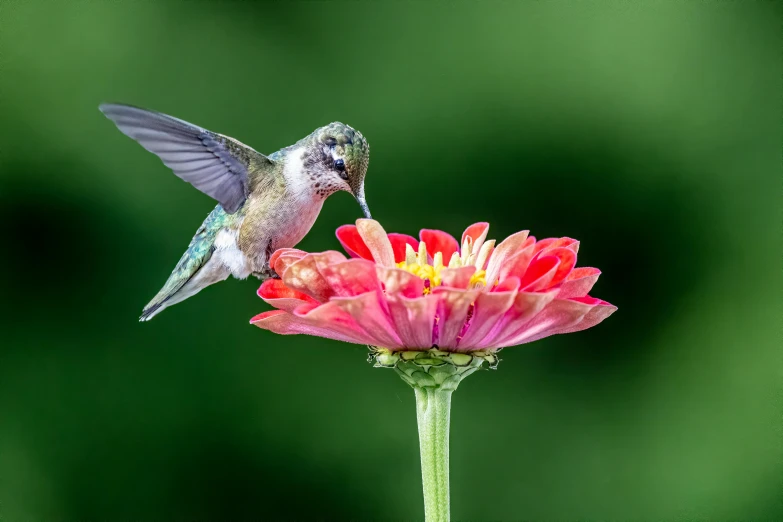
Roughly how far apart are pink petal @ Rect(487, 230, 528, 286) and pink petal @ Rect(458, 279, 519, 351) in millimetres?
139

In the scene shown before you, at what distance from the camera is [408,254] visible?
4.68 ft

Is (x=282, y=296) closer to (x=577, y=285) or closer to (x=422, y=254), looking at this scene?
(x=422, y=254)

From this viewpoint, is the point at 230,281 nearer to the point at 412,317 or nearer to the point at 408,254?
the point at 408,254

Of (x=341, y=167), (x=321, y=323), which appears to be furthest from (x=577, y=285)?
(x=341, y=167)

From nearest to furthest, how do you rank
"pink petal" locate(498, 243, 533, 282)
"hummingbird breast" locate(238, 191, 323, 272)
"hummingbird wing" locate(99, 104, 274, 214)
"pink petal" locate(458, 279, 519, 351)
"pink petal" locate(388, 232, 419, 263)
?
"pink petal" locate(458, 279, 519, 351) < "pink petal" locate(498, 243, 533, 282) < "pink petal" locate(388, 232, 419, 263) < "hummingbird wing" locate(99, 104, 274, 214) < "hummingbird breast" locate(238, 191, 323, 272)

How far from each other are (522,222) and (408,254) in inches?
83.6

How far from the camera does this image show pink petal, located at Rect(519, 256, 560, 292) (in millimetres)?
1141

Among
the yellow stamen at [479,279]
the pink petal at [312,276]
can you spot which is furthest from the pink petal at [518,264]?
the pink petal at [312,276]

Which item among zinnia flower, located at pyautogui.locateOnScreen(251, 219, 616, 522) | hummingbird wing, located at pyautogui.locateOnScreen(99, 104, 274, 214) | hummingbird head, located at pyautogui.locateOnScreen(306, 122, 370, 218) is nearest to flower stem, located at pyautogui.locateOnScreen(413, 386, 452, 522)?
zinnia flower, located at pyautogui.locateOnScreen(251, 219, 616, 522)

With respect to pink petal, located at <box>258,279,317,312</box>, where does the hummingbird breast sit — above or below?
above

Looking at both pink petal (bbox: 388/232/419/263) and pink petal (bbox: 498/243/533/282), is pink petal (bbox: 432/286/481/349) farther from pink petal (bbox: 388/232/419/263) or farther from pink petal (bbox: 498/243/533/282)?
pink petal (bbox: 388/232/419/263)

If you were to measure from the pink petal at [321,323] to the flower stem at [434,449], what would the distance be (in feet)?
0.41

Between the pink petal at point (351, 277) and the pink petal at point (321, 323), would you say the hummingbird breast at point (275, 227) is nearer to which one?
the pink petal at point (321, 323)

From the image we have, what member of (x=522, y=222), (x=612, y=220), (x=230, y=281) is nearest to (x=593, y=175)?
A: (x=612, y=220)
